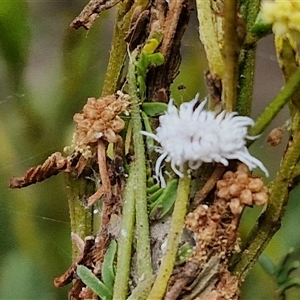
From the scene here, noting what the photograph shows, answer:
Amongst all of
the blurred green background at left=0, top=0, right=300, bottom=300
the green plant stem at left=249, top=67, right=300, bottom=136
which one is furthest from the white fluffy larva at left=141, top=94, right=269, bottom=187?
the blurred green background at left=0, top=0, right=300, bottom=300

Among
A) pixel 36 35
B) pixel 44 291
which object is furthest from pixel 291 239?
pixel 36 35

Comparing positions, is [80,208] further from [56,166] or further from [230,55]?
[230,55]

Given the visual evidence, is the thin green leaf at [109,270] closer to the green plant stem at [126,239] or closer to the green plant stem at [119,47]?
the green plant stem at [126,239]

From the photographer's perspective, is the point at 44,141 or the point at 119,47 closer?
the point at 119,47

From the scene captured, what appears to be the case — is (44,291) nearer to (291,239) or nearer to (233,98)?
(291,239)

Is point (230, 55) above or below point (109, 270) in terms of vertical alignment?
above

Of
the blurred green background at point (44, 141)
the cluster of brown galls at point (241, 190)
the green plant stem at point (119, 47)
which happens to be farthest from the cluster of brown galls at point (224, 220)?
the blurred green background at point (44, 141)

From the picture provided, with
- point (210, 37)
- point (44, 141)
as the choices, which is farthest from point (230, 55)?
point (44, 141)
